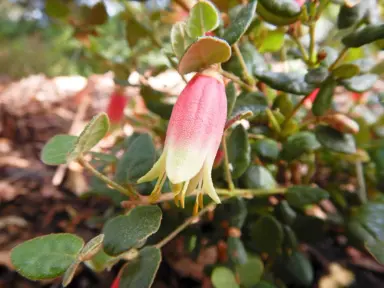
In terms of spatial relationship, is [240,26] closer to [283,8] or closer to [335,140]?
[283,8]

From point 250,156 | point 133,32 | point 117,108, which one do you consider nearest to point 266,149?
point 250,156

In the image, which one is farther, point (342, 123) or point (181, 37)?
point (342, 123)

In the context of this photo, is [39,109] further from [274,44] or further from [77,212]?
[274,44]

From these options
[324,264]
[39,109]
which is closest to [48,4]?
[324,264]

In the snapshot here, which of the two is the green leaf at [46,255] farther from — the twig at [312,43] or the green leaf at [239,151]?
the twig at [312,43]

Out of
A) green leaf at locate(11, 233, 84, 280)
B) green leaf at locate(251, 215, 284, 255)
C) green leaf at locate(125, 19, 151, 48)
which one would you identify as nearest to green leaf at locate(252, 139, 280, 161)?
green leaf at locate(251, 215, 284, 255)
